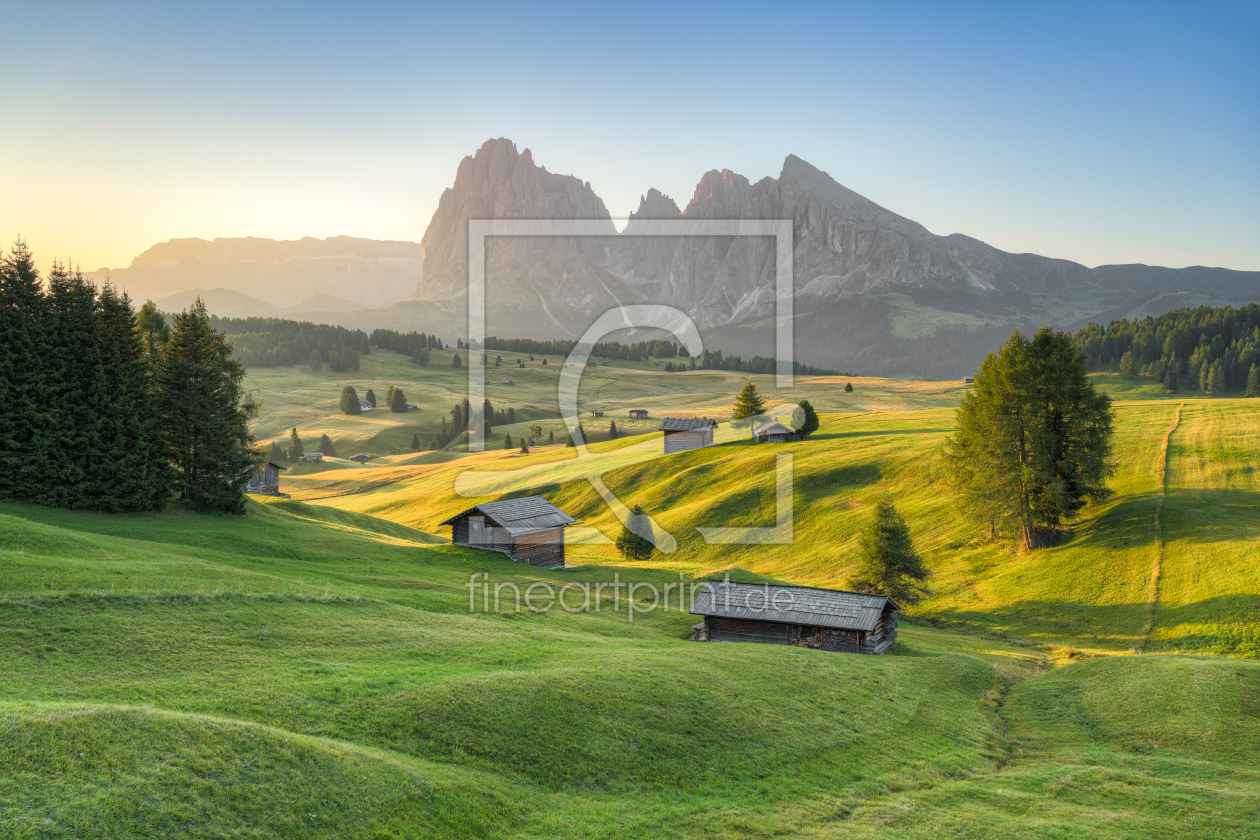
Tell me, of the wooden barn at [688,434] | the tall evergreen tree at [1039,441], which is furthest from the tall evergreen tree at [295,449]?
the tall evergreen tree at [1039,441]

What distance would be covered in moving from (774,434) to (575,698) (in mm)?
78396

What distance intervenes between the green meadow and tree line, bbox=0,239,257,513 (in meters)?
2.78

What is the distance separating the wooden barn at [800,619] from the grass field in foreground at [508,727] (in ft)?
14.8

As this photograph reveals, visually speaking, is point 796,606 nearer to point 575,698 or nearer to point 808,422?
point 575,698

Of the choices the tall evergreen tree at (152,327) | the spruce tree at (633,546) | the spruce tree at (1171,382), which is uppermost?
the tall evergreen tree at (152,327)

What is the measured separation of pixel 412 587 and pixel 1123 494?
57.5 metres

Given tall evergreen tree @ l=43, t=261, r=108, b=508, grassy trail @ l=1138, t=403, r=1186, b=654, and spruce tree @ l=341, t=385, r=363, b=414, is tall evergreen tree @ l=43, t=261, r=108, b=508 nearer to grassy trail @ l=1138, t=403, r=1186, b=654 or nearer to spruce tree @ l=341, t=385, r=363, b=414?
grassy trail @ l=1138, t=403, r=1186, b=654

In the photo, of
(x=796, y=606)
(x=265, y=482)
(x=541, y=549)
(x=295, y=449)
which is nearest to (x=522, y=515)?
(x=541, y=549)

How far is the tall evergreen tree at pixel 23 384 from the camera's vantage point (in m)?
37.3

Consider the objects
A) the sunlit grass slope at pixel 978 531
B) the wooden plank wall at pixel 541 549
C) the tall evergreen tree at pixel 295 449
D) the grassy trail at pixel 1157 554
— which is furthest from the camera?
the tall evergreen tree at pixel 295 449

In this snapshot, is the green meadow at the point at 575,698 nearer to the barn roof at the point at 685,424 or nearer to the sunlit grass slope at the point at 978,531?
the sunlit grass slope at the point at 978,531

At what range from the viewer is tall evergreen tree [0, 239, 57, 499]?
37312mm

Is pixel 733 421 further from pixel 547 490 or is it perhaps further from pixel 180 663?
pixel 180 663

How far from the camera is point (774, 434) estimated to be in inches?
3750
